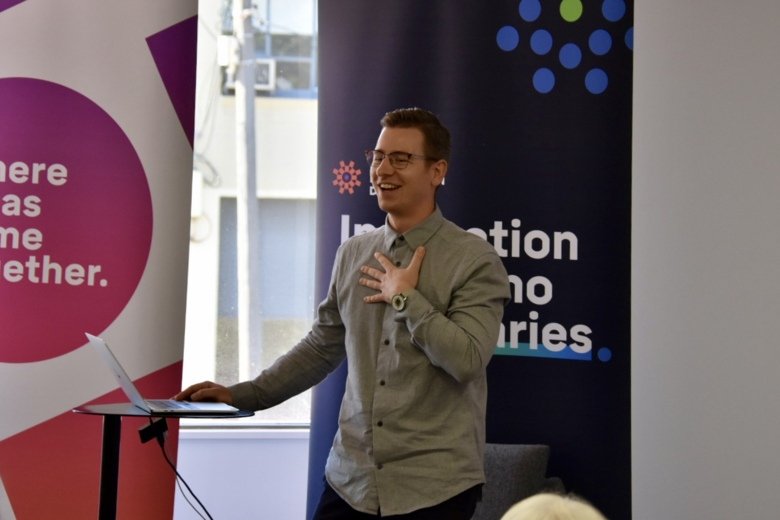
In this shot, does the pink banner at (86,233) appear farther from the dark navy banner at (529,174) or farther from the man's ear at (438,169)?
the man's ear at (438,169)

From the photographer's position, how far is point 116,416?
232cm

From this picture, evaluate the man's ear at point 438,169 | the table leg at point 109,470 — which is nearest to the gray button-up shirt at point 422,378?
the man's ear at point 438,169

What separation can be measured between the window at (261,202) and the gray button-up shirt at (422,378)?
2.01 meters

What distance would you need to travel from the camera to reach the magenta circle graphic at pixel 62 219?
3617 millimetres

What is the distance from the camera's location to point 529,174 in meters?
3.84

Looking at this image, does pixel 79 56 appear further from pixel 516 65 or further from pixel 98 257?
pixel 516 65

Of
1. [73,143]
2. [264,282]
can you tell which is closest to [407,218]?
[73,143]

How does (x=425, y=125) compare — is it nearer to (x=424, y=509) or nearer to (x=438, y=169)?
(x=438, y=169)

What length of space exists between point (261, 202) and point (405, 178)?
84.8 inches

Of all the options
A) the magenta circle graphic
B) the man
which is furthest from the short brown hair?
the magenta circle graphic

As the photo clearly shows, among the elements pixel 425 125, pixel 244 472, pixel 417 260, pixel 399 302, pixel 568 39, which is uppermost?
pixel 568 39

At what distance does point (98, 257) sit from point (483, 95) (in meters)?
1.61

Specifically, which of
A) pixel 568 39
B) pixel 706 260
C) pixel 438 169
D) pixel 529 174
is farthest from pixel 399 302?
pixel 706 260

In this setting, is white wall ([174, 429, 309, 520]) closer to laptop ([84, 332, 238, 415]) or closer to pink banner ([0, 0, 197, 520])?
pink banner ([0, 0, 197, 520])
